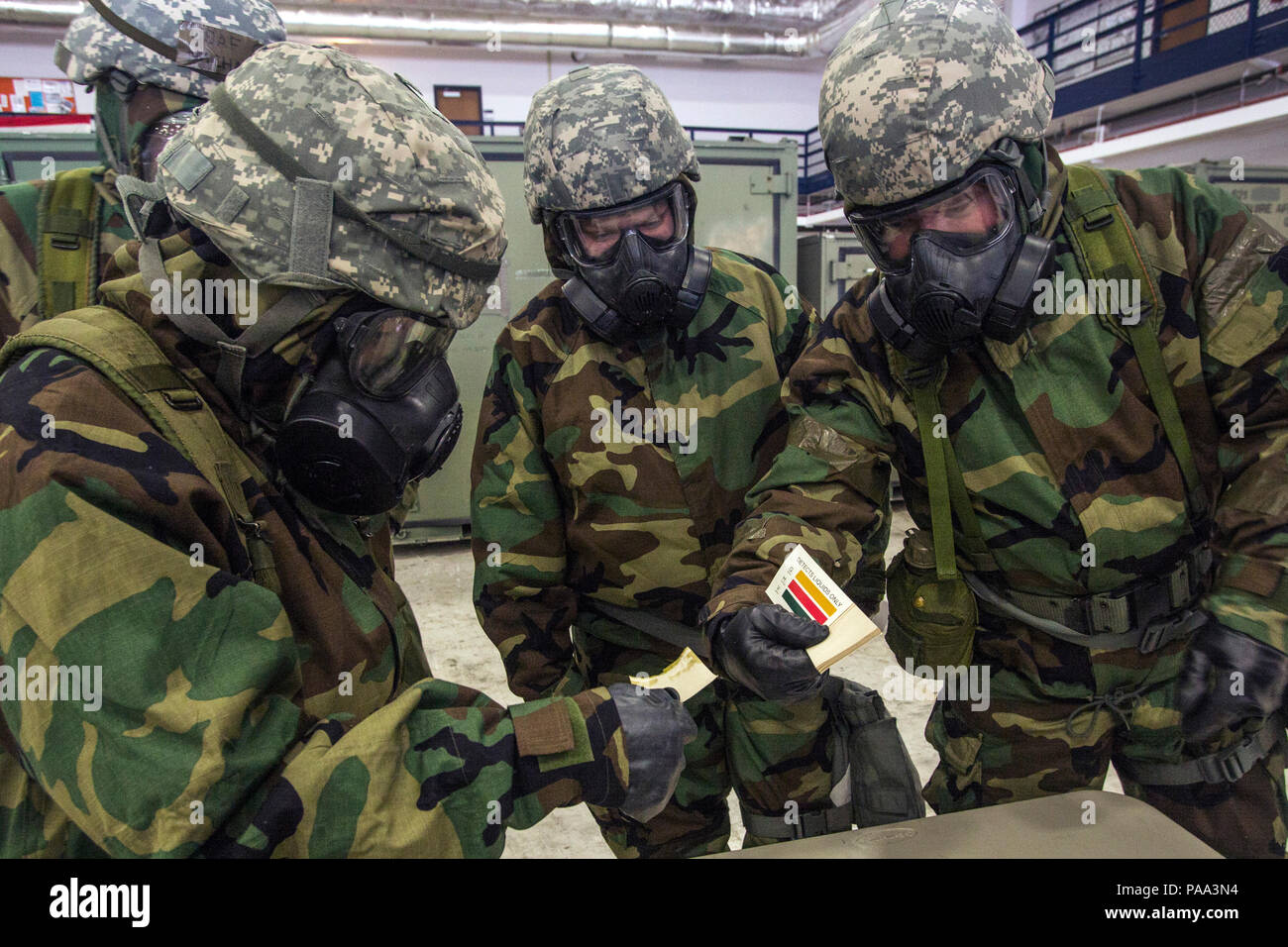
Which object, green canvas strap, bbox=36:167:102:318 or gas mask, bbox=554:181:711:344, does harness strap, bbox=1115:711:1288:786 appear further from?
green canvas strap, bbox=36:167:102:318

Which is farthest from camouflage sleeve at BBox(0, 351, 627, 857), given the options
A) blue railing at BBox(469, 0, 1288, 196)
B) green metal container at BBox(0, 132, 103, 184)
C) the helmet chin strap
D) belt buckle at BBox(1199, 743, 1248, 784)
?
blue railing at BBox(469, 0, 1288, 196)

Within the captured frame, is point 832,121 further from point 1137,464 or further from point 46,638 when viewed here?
point 46,638

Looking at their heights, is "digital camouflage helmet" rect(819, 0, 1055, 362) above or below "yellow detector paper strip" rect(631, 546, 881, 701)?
above

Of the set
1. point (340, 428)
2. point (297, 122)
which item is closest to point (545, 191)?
point (297, 122)

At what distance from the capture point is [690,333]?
1677mm

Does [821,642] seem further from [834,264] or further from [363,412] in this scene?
[834,264]

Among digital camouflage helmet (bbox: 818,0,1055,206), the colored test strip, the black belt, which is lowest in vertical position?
the black belt

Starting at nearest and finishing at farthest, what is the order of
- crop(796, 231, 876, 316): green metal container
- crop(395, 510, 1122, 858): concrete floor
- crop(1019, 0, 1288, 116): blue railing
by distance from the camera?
1. crop(395, 510, 1122, 858): concrete floor
2. crop(796, 231, 876, 316): green metal container
3. crop(1019, 0, 1288, 116): blue railing

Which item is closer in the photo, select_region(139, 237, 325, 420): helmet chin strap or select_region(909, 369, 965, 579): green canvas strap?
select_region(139, 237, 325, 420): helmet chin strap

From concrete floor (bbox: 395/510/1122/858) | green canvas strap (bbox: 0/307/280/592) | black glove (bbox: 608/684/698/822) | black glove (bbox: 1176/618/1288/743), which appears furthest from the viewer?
concrete floor (bbox: 395/510/1122/858)

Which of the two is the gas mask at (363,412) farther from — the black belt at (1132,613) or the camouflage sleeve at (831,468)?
the black belt at (1132,613)

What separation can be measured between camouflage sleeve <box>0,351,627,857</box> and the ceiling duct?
9.09m

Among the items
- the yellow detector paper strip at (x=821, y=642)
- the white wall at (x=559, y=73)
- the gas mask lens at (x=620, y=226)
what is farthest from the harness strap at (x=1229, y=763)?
the white wall at (x=559, y=73)

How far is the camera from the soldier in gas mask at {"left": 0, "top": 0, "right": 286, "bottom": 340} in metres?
1.70
